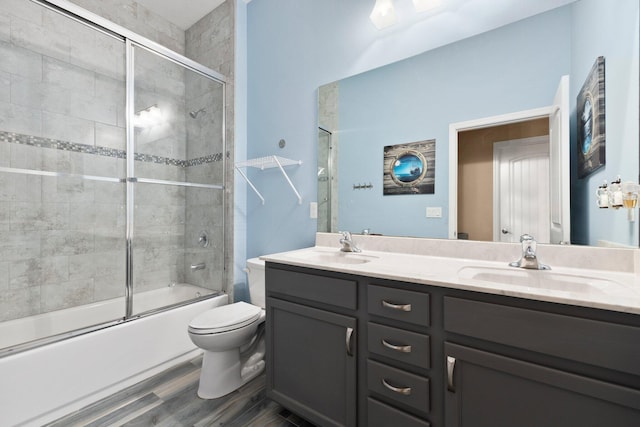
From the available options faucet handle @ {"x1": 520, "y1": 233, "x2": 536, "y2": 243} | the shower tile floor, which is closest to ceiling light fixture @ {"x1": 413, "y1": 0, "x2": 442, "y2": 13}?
faucet handle @ {"x1": 520, "y1": 233, "x2": 536, "y2": 243}

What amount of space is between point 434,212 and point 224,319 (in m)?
1.39

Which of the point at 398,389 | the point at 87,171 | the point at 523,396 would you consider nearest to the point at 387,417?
the point at 398,389

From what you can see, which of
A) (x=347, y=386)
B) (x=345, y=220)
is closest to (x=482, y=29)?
(x=345, y=220)

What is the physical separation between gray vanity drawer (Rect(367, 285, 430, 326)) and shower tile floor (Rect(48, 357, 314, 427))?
836 millimetres

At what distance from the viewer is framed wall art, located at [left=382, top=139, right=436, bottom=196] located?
1.48m

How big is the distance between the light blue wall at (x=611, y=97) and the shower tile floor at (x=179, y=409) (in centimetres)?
161

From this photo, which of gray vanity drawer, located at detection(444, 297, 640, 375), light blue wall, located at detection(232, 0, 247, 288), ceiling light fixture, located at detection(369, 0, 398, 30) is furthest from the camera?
light blue wall, located at detection(232, 0, 247, 288)

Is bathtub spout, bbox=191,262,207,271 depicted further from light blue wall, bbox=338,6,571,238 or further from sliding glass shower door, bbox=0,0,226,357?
light blue wall, bbox=338,6,571,238

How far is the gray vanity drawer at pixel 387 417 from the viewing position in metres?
0.98

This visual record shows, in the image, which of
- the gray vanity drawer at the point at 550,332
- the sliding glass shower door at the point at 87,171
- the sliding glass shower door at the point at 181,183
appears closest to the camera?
the gray vanity drawer at the point at 550,332

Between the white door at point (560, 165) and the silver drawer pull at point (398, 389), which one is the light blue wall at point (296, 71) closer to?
the white door at point (560, 165)

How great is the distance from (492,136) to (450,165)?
0.73 feet

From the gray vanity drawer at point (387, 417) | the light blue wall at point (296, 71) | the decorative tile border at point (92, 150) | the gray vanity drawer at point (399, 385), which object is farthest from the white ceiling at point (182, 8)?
the gray vanity drawer at point (387, 417)

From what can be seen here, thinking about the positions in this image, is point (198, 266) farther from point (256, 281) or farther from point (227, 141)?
point (227, 141)
